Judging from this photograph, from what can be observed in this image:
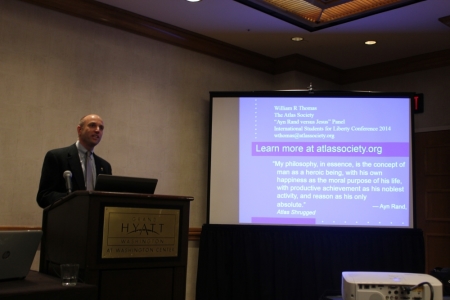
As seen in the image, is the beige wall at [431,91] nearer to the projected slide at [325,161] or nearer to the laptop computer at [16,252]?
the projected slide at [325,161]

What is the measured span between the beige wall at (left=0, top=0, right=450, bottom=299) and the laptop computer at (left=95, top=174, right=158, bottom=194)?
1.86 metres

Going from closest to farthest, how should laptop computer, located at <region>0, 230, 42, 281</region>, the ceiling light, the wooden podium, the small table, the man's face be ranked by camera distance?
the small table → laptop computer, located at <region>0, 230, 42, 281</region> → the wooden podium → the man's face → the ceiling light

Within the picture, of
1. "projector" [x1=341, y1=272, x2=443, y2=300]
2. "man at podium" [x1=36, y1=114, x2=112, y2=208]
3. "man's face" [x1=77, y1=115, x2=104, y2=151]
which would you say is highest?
"man's face" [x1=77, y1=115, x2=104, y2=151]

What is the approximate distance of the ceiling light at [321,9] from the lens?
402cm

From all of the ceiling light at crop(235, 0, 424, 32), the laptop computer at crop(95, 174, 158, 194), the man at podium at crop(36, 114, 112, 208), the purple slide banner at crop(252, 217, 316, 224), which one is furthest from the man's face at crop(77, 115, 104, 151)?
the purple slide banner at crop(252, 217, 316, 224)

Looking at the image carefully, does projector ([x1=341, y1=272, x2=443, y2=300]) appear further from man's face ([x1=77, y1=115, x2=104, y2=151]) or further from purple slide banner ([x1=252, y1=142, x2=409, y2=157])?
purple slide banner ([x1=252, y1=142, x2=409, y2=157])

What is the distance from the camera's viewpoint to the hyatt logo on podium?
198cm

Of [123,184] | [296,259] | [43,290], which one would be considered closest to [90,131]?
[123,184]

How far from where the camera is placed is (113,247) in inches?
77.7

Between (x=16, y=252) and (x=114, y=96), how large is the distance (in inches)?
104

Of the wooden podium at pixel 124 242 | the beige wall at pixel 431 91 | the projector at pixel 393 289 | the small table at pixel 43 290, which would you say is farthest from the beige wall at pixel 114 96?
the projector at pixel 393 289

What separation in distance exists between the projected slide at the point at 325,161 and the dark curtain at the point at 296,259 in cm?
12

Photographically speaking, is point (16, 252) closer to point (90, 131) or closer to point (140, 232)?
point (140, 232)

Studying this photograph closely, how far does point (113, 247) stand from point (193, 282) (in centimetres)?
288
